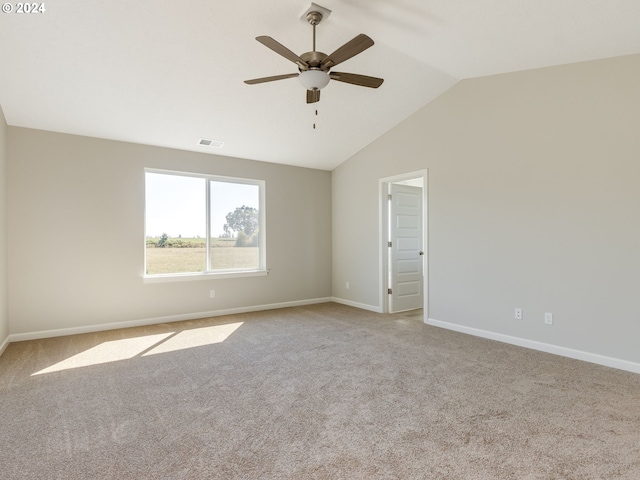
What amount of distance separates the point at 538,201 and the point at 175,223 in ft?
15.7

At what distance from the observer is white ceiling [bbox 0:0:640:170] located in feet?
9.20

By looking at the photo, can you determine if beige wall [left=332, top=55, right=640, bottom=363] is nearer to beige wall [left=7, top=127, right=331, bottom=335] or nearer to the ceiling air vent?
the ceiling air vent

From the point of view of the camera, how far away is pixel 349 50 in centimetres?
248

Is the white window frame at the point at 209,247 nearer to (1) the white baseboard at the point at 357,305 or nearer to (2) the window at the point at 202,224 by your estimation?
(2) the window at the point at 202,224

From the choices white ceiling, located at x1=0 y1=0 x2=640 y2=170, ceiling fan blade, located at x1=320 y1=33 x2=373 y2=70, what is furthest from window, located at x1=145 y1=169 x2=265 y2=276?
ceiling fan blade, located at x1=320 y1=33 x2=373 y2=70

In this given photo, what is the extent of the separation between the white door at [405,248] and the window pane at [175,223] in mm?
3029

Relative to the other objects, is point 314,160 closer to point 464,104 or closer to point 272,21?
point 464,104

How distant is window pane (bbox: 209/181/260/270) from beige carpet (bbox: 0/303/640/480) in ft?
6.12

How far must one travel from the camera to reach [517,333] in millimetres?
3926

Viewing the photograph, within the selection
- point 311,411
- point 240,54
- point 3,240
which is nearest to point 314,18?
point 240,54

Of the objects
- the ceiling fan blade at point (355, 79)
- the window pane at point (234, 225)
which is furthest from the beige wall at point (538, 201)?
the window pane at point (234, 225)

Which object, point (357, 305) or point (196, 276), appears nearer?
point (196, 276)

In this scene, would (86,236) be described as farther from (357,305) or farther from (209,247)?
(357,305)

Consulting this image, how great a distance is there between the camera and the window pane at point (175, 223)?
502 cm
